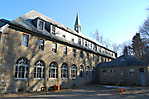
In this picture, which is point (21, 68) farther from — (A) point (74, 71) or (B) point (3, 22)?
(A) point (74, 71)

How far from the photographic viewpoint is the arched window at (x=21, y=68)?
1695 centimetres

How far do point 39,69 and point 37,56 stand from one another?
1757 millimetres

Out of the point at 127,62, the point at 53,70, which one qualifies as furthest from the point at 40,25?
the point at 127,62

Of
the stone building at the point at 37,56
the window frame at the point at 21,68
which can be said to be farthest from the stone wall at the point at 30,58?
the window frame at the point at 21,68

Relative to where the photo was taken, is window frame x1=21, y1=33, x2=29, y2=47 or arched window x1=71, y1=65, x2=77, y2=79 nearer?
window frame x1=21, y1=33, x2=29, y2=47

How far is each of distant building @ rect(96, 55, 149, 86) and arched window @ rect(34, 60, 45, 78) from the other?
1621 centimetres

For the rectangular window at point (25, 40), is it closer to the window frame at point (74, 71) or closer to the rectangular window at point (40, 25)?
the rectangular window at point (40, 25)

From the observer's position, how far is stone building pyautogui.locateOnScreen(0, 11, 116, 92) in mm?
16141

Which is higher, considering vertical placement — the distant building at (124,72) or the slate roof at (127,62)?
the slate roof at (127,62)

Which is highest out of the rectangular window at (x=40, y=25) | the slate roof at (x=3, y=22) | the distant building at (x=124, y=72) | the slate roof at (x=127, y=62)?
the rectangular window at (x=40, y=25)

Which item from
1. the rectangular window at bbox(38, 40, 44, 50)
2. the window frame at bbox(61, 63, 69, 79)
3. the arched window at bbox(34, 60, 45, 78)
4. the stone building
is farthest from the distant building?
the rectangular window at bbox(38, 40, 44, 50)

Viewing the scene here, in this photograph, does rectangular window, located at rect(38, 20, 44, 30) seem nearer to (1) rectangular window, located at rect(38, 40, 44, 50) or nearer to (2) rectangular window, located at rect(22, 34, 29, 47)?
(1) rectangular window, located at rect(38, 40, 44, 50)

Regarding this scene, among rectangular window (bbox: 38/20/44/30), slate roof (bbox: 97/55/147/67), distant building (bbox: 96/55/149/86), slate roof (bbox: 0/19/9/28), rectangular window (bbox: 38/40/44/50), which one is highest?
rectangular window (bbox: 38/20/44/30)

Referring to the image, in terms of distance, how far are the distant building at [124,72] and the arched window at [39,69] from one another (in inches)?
638
